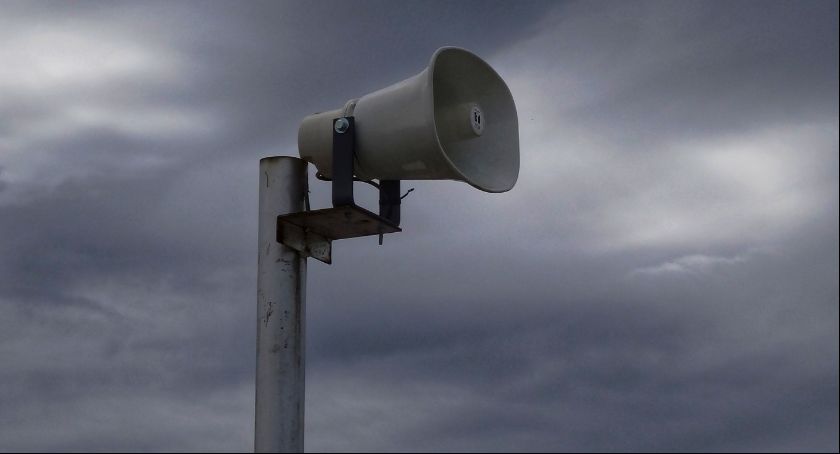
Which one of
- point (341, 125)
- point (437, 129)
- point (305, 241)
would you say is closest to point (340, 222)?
point (305, 241)

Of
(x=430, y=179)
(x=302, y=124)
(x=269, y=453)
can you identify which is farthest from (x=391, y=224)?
(x=269, y=453)

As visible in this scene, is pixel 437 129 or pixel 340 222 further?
pixel 437 129

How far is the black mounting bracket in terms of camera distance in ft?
24.1

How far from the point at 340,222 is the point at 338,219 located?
0.21 ft

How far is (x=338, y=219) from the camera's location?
7.39m

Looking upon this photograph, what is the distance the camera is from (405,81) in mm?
7340

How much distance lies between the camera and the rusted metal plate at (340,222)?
7.31m

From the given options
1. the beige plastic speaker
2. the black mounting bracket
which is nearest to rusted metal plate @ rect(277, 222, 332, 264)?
the black mounting bracket

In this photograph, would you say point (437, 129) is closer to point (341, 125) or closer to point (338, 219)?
point (341, 125)

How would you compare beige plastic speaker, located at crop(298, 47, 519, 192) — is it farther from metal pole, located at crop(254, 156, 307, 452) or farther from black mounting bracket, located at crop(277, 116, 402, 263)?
metal pole, located at crop(254, 156, 307, 452)

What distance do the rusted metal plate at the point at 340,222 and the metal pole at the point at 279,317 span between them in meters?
0.15

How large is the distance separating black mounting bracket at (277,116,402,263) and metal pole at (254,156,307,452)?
0.09m

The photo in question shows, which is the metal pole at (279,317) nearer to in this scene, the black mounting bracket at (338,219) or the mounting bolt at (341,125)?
the black mounting bracket at (338,219)

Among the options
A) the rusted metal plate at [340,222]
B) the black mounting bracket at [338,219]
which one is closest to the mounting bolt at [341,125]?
the black mounting bracket at [338,219]
